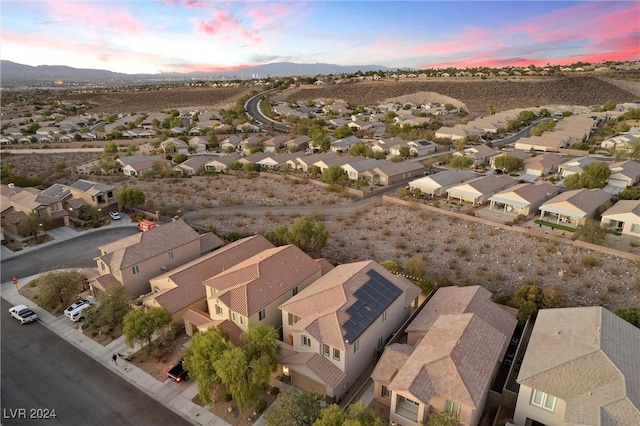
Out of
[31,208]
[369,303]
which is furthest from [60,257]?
[369,303]

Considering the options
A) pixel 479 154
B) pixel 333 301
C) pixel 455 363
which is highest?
pixel 479 154

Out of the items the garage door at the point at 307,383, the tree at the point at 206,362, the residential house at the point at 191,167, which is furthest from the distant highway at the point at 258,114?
the tree at the point at 206,362

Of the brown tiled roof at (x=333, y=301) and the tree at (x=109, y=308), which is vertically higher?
the brown tiled roof at (x=333, y=301)

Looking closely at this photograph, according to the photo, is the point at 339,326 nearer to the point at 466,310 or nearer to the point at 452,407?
the point at 452,407

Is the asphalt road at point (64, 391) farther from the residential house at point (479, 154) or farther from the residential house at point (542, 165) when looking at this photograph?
the residential house at point (479, 154)

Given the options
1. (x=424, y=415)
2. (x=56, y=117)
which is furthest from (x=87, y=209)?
(x=56, y=117)
